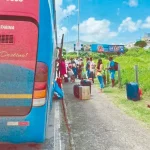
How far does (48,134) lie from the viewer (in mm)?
8430

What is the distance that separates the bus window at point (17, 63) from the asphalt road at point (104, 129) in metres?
2.04

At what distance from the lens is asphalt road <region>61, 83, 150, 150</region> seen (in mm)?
7480

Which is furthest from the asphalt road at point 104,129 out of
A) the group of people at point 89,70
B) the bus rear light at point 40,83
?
the group of people at point 89,70

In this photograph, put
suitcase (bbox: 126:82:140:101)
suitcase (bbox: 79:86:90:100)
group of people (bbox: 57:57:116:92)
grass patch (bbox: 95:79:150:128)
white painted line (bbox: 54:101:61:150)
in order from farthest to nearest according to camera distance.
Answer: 1. group of people (bbox: 57:57:116:92)
2. suitcase (bbox: 79:86:90:100)
3. suitcase (bbox: 126:82:140:101)
4. grass patch (bbox: 95:79:150:128)
5. white painted line (bbox: 54:101:61:150)

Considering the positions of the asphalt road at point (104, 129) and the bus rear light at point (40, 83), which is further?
the asphalt road at point (104, 129)

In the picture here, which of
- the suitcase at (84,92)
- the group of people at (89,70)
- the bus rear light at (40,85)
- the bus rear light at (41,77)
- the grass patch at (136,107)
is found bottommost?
the grass patch at (136,107)

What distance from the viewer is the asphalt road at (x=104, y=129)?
748 cm

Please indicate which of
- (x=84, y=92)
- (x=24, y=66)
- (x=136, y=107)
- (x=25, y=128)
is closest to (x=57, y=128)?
(x=25, y=128)

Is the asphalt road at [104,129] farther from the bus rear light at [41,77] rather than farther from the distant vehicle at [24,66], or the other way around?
the bus rear light at [41,77]

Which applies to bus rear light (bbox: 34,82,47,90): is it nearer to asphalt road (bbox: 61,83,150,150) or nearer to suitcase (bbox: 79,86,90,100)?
asphalt road (bbox: 61,83,150,150)

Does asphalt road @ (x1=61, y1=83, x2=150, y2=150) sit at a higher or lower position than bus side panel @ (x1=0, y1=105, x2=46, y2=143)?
lower

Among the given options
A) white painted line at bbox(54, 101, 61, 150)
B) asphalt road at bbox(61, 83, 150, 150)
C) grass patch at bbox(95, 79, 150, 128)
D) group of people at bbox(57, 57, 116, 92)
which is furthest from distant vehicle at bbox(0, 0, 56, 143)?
group of people at bbox(57, 57, 116, 92)

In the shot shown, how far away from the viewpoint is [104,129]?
8938mm

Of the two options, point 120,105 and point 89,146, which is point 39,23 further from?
point 120,105
